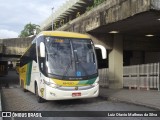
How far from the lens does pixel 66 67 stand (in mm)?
15000

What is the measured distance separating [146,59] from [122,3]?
11.6 meters

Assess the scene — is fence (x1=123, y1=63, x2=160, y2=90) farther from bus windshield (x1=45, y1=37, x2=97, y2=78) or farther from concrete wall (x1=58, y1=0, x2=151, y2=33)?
bus windshield (x1=45, y1=37, x2=97, y2=78)

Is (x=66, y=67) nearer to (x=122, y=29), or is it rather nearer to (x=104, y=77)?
(x=122, y=29)

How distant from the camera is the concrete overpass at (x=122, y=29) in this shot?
17078 millimetres

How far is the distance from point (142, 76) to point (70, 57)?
29.3ft

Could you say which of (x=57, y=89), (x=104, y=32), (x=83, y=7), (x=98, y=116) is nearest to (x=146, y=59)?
(x=104, y=32)

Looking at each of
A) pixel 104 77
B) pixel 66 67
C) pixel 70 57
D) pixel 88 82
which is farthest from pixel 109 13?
pixel 104 77

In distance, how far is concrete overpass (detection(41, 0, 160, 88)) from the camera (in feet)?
56.0

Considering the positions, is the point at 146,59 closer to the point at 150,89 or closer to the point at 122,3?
the point at 150,89

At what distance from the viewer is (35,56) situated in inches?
685

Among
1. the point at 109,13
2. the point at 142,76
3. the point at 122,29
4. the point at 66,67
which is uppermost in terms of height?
the point at 109,13

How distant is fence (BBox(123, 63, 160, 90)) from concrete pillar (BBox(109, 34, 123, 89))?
0.40 metres

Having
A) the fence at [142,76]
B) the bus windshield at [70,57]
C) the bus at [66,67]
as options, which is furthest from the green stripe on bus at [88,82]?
the fence at [142,76]

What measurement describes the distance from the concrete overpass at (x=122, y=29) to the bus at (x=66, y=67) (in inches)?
119
